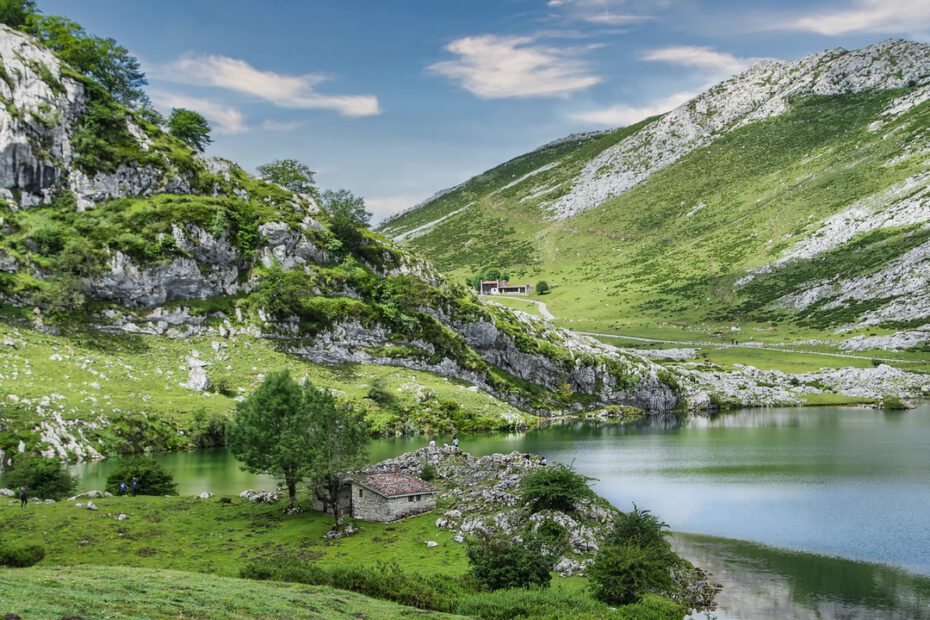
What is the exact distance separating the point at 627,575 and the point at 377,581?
52.2 feet

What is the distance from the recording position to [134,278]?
12975 centimetres

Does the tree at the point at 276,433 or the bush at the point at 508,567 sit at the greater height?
the tree at the point at 276,433

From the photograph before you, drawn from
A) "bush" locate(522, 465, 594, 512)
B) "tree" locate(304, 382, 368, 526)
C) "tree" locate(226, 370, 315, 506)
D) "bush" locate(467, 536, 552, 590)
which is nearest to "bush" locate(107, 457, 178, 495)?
"tree" locate(226, 370, 315, 506)

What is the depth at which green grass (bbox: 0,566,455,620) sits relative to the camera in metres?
21.8

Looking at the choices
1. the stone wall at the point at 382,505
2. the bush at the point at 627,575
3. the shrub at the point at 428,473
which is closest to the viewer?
the bush at the point at 627,575

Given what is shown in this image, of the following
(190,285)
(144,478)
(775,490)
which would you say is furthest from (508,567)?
(190,285)

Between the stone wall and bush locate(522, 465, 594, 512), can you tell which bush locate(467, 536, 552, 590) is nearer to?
bush locate(522, 465, 594, 512)

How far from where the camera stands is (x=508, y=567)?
40.2 m

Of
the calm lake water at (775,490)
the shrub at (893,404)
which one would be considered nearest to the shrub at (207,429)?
the calm lake water at (775,490)

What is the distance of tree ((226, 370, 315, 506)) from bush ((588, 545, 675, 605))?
2488 centimetres

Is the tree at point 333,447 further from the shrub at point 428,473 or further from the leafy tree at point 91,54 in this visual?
the leafy tree at point 91,54

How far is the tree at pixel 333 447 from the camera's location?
53.8m

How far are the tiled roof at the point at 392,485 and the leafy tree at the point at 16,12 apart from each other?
15859 centimetres

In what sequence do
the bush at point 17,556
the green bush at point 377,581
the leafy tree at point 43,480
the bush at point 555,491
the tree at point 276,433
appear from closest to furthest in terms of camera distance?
the green bush at point 377,581 → the bush at point 17,556 → the bush at point 555,491 → the tree at point 276,433 → the leafy tree at point 43,480
